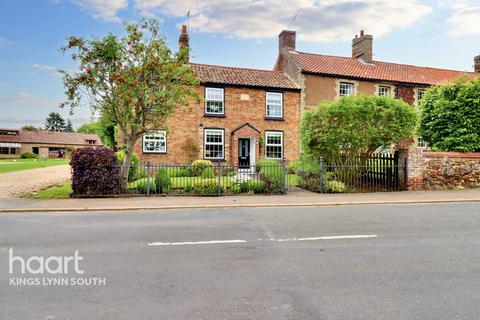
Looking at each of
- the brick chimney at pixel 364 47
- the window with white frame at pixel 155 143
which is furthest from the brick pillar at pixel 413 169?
the brick chimney at pixel 364 47

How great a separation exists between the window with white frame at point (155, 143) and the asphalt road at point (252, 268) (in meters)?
13.1

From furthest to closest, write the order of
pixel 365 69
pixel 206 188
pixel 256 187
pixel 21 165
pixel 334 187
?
pixel 21 165 < pixel 365 69 < pixel 334 187 < pixel 256 187 < pixel 206 188

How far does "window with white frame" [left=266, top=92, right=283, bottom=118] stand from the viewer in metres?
23.4

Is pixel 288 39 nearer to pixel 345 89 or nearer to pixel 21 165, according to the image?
pixel 345 89

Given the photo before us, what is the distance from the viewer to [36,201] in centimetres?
1115

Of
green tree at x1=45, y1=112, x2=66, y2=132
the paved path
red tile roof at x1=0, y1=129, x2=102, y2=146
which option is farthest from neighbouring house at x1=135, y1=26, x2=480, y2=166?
green tree at x1=45, y1=112, x2=66, y2=132

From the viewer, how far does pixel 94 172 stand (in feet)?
39.0

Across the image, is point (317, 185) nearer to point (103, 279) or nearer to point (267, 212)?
point (267, 212)

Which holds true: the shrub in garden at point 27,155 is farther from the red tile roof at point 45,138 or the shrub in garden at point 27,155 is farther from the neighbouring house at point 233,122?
the neighbouring house at point 233,122

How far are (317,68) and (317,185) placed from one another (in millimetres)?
13518

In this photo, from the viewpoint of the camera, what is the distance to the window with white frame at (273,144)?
76.0 feet

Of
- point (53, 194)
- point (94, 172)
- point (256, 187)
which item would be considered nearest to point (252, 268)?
point (256, 187)

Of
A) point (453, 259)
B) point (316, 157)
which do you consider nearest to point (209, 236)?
point (453, 259)

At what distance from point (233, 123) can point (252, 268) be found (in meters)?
18.4
